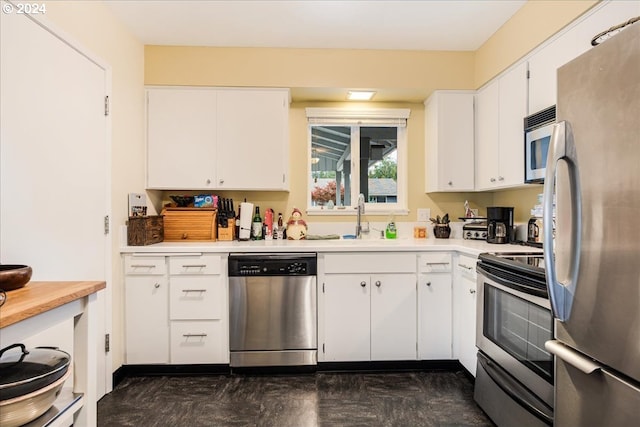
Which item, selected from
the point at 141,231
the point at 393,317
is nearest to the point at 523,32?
the point at 393,317

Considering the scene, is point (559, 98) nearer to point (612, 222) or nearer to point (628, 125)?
point (628, 125)

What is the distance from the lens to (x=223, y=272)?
2.50 meters

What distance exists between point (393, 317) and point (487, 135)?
159cm

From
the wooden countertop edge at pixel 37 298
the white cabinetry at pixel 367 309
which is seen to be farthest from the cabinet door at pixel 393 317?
the wooden countertop edge at pixel 37 298

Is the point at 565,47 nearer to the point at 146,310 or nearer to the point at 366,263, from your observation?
the point at 366,263

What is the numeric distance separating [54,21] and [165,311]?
182 centimetres

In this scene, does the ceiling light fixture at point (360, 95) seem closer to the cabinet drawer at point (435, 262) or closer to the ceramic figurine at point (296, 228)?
the ceramic figurine at point (296, 228)

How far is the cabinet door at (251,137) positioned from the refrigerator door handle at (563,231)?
209 centimetres

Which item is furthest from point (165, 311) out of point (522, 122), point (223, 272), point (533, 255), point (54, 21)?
point (522, 122)

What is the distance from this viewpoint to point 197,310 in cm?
249

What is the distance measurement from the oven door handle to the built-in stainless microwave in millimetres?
1135

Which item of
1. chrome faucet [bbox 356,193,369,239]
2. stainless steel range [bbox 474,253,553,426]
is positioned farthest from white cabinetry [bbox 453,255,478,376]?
chrome faucet [bbox 356,193,369,239]

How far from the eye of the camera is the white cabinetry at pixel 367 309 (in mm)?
2523

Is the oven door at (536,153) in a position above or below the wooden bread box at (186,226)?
above
